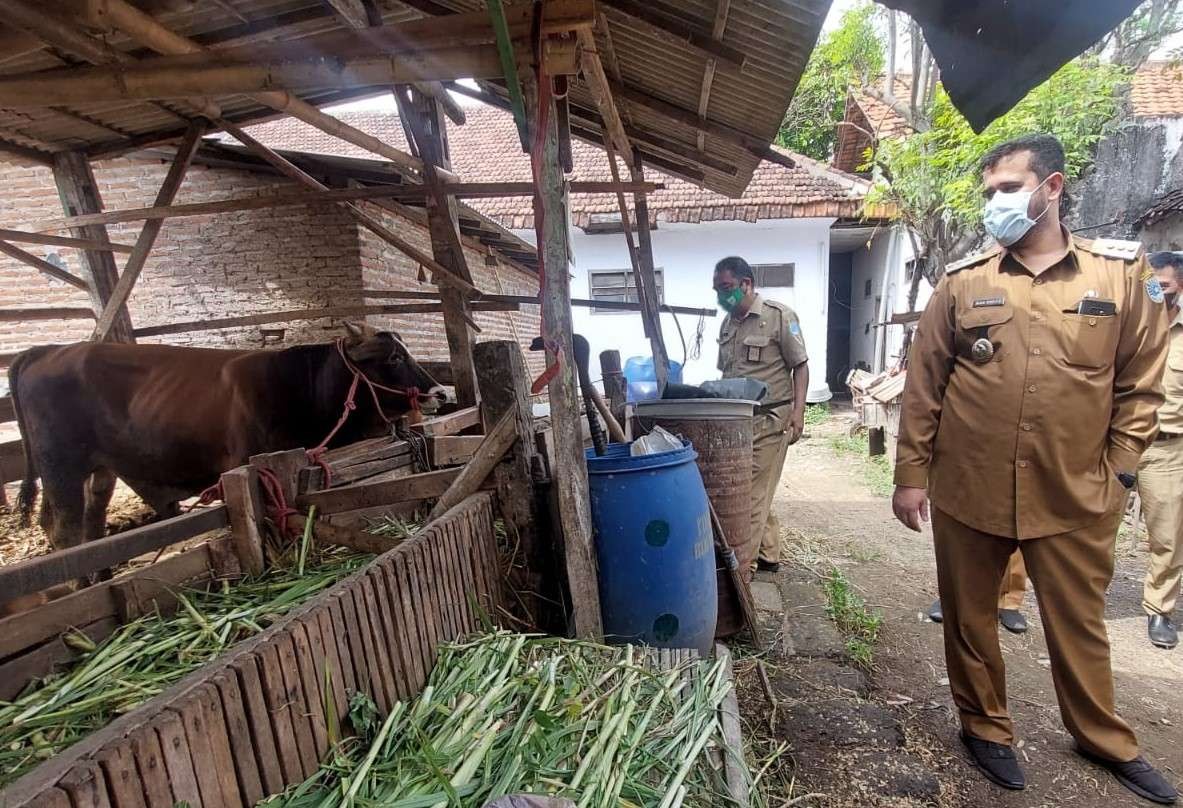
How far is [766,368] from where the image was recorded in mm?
4445

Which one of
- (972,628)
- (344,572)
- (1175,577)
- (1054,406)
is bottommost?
(1175,577)

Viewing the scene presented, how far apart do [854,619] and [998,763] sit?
4.25ft

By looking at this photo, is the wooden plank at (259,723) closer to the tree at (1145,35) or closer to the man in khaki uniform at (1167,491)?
the man in khaki uniform at (1167,491)

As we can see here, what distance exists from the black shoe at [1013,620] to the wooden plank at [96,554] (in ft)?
13.6

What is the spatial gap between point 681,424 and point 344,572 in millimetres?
2027

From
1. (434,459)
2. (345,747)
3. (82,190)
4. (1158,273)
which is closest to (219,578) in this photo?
(345,747)

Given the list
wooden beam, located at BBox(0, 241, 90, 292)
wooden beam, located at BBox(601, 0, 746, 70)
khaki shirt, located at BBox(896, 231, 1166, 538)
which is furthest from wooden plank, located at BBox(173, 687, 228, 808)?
wooden beam, located at BBox(0, 241, 90, 292)

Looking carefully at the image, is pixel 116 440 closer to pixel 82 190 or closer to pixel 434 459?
Answer: pixel 82 190

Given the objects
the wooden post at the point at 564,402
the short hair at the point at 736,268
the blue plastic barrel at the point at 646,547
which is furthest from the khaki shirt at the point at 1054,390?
the short hair at the point at 736,268

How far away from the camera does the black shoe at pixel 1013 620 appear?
357cm

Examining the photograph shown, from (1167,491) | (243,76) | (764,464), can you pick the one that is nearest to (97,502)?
(243,76)

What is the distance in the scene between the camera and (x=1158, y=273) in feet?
11.7

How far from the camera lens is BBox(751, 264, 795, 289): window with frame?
11328 mm

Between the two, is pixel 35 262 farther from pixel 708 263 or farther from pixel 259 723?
pixel 708 263
